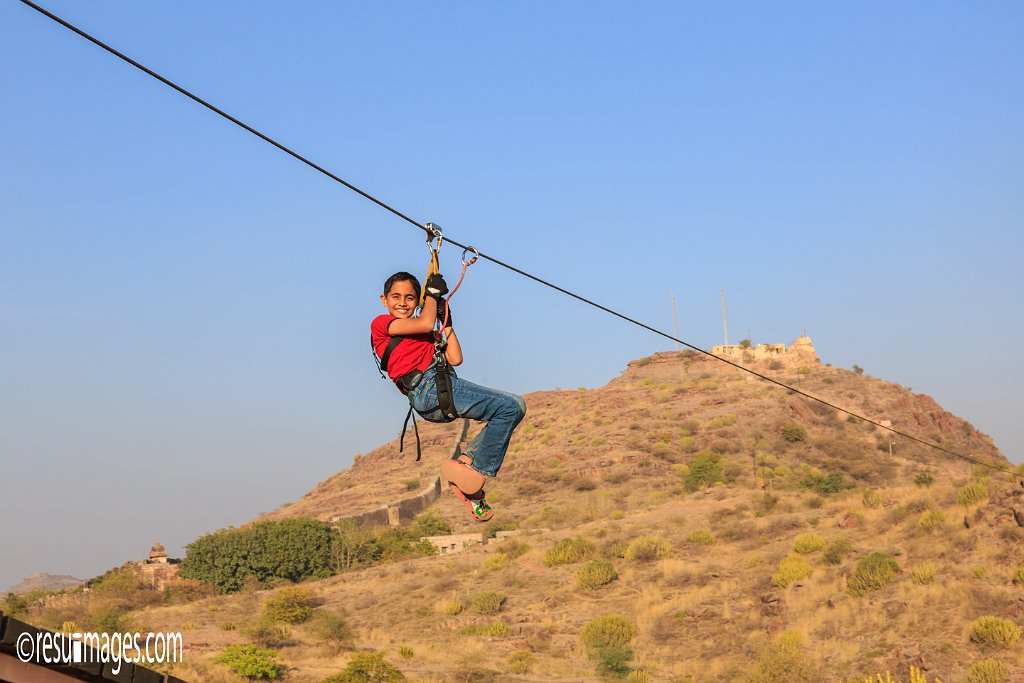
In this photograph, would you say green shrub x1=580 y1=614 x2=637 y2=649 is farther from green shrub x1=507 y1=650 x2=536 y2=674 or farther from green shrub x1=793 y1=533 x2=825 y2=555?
green shrub x1=793 y1=533 x2=825 y2=555

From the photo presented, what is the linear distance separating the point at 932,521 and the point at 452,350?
41.6 m

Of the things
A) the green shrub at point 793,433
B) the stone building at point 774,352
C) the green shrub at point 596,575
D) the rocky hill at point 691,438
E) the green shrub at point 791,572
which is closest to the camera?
the green shrub at point 791,572

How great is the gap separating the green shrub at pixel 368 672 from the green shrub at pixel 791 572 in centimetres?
1710

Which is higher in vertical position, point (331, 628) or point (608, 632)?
point (331, 628)

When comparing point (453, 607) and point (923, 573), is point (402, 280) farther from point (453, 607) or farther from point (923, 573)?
point (453, 607)

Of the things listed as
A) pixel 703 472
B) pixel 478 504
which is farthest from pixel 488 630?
pixel 703 472

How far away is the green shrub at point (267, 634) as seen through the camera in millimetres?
44688

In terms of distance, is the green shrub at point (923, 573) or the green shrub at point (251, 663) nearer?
the green shrub at point (251, 663)

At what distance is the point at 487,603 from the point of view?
158 ft

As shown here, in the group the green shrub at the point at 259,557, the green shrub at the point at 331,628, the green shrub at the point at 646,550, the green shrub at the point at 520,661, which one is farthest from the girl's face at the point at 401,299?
the green shrub at the point at 259,557

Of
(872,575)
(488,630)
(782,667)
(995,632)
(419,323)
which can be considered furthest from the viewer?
(488,630)

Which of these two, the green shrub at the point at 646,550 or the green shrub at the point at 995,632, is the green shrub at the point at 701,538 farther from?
the green shrub at the point at 995,632

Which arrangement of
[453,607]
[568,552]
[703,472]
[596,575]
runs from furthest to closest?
[703,472]
[568,552]
[596,575]
[453,607]

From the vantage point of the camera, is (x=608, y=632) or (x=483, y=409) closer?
(x=483, y=409)
